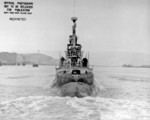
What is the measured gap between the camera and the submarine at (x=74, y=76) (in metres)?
24.2

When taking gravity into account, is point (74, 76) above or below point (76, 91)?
above

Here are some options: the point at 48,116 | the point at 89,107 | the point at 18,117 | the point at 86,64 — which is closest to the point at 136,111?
the point at 89,107

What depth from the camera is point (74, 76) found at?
27.9 meters

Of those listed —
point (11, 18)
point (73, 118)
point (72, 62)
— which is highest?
point (11, 18)

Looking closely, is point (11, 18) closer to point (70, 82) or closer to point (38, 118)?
point (38, 118)

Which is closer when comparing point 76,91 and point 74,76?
point 76,91

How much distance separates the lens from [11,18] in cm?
1744

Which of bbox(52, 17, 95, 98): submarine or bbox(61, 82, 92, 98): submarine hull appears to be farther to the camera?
bbox(52, 17, 95, 98): submarine

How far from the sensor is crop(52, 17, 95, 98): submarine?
24172 millimetres

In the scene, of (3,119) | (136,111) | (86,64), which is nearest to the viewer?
(3,119)

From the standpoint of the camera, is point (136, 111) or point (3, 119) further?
point (136, 111)

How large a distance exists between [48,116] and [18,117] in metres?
2.13

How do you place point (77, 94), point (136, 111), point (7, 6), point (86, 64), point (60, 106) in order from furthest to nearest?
point (86, 64) → point (77, 94) → point (60, 106) → point (136, 111) → point (7, 6)

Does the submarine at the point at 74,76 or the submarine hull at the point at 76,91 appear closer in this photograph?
the submarine hull at the point at 76,91
